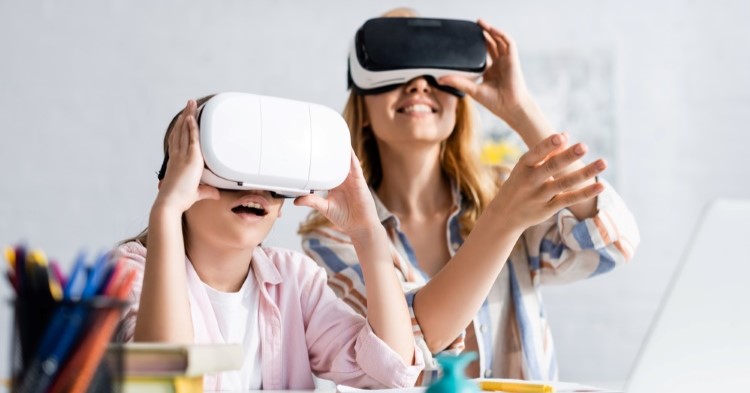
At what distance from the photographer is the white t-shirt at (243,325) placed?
44.4 inches

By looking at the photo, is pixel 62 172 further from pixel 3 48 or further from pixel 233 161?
pixel 233 161

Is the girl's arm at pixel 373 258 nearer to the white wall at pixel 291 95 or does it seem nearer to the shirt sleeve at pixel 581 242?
the shirt sleeve at pixel 581 242

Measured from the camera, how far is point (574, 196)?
3.73 ft

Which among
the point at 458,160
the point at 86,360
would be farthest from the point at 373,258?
the point at 86,360

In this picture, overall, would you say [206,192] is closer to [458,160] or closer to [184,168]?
[184,168]

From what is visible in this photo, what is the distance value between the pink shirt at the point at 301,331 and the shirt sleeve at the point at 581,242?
448 mm

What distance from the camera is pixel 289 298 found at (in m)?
1.20

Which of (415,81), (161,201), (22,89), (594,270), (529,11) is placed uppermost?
(529,11)

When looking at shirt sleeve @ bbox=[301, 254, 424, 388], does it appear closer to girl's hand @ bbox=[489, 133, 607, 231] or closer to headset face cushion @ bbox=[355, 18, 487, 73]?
girl's hand @ bbox=[489, 133, 607, 231]

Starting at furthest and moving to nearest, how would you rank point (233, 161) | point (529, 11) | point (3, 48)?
point (529, 11), point (3, 48), point (233, 161)

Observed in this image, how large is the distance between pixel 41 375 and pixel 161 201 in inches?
18.0

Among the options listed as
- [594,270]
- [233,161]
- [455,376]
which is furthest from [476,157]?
[455,376]

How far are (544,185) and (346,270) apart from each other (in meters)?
0.43

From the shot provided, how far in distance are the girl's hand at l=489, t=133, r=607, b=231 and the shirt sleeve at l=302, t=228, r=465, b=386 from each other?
24 centimetres
